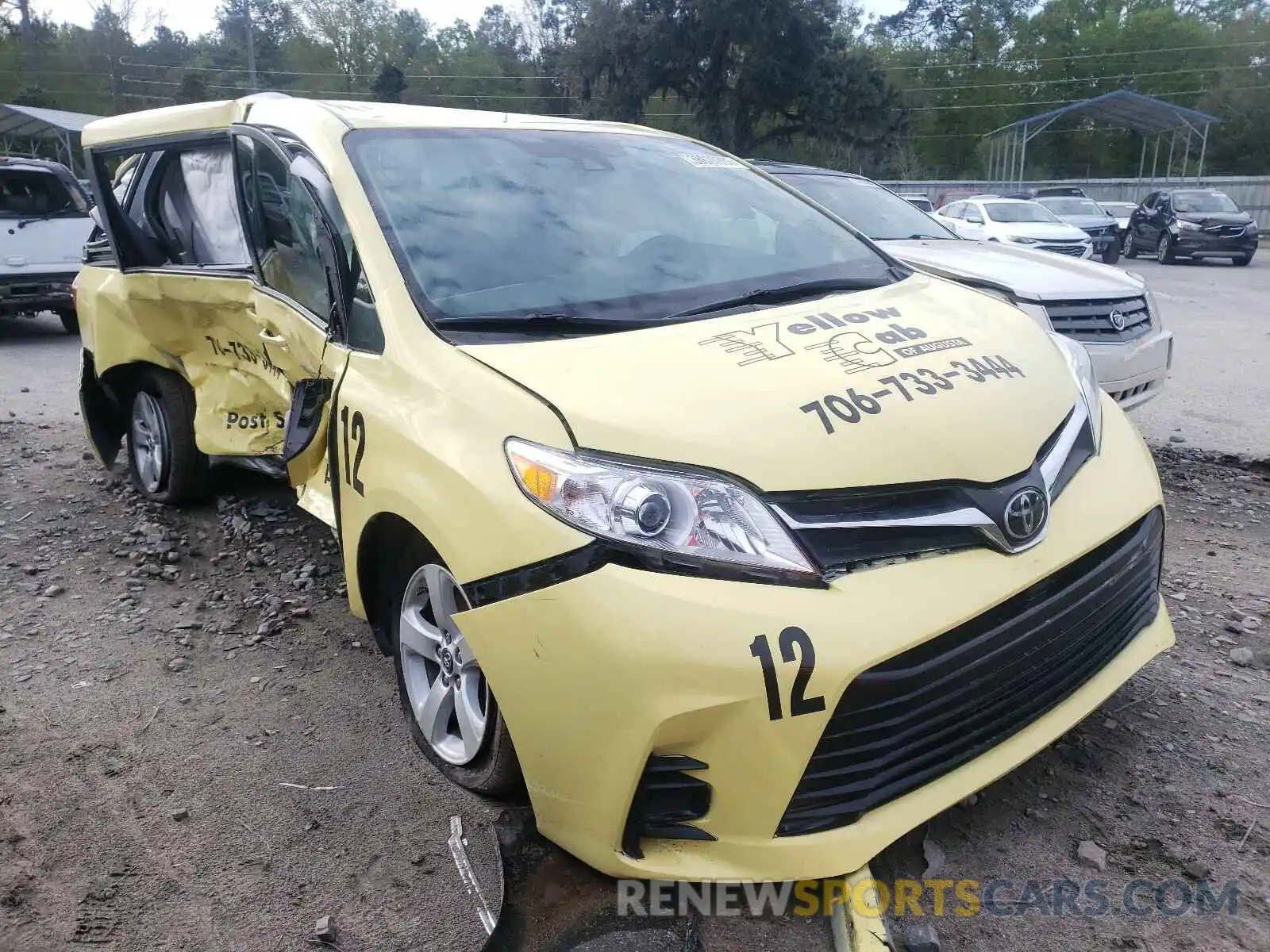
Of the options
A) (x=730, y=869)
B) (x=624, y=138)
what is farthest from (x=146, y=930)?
(x=624, y=138)

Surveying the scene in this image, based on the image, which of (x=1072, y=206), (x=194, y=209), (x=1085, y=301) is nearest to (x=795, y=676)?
(x=194, y=209)

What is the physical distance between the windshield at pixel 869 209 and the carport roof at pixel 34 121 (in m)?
22.5

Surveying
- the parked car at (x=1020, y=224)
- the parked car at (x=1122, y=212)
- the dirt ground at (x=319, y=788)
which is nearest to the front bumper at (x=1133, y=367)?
the dirt ground at (x=319, y=788)

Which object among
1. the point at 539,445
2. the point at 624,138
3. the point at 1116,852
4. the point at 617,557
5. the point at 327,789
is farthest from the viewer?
the point at 624,138

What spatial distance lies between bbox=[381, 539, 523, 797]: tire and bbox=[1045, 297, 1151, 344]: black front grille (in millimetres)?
4092

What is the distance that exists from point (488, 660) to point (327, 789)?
893 mm

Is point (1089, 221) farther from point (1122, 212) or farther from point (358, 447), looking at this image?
point (358, 447)

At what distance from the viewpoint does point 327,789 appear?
2721 mm

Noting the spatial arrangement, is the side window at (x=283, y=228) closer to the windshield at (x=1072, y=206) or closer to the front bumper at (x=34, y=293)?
the front bumper at (x=34, y=293)

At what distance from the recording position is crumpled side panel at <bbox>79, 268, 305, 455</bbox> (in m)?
3.78

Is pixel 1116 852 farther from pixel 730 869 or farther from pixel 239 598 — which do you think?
pixel 239 598

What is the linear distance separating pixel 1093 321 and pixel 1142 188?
3277 cm

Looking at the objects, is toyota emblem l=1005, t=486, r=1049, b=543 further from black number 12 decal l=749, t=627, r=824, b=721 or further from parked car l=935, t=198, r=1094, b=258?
parked car l=935, t=198, r=1094, b=258

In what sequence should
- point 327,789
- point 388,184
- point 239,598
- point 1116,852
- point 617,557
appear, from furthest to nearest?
point 239,598
point 388,184
point 327,789
point 1116,852
point 617,557
